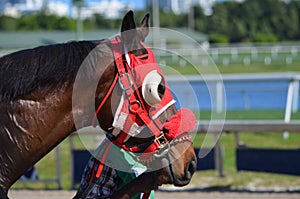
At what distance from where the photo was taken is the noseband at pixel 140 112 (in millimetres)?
2199

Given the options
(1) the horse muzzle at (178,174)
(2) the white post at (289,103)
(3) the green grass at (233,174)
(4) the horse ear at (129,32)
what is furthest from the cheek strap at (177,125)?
(2) the white post at (289,103)

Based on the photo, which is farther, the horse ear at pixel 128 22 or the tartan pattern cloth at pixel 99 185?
the tartan pattern cloth at pixel 99 185

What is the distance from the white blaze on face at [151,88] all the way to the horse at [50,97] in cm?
4

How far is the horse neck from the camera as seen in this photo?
2146 mm

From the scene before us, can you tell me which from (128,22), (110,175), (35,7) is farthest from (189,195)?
(35,7)

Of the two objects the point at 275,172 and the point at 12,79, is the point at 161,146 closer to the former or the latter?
the point at 12,79

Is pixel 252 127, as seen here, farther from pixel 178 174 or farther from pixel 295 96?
pixel 178 174

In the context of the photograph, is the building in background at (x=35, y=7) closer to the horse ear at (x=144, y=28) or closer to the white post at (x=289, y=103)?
the white post at (x=289, y=103)

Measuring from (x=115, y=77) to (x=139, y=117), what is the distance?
0.60ft

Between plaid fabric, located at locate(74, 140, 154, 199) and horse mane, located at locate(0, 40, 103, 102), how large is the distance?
0.72m

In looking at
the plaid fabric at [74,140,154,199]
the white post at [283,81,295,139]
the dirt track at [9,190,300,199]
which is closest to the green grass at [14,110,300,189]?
the white post at [283,81,295,139]

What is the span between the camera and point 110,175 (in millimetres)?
2789

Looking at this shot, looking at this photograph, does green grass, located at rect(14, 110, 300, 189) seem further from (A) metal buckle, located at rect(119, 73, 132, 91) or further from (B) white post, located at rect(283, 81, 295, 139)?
(A) metal buckle, located at rect(119, 73, 132, 91)

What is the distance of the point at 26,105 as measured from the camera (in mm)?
2146
